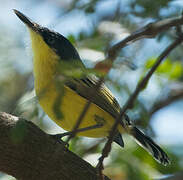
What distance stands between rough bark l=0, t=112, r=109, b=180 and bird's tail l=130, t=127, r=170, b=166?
0.94m

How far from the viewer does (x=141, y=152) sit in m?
4.27

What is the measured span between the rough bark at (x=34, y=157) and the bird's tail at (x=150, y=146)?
36.9 inches

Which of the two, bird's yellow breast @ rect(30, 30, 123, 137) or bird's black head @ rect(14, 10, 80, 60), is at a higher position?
bird's black head @ rect(14, 10, 80, 60)

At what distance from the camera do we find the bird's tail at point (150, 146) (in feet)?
12.7

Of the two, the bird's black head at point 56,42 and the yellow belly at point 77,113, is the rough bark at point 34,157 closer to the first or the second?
the yellow belly at point 77,113

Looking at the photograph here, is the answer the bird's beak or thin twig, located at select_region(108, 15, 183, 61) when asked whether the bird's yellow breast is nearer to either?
the bird's beak

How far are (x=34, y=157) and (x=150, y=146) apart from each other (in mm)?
1357

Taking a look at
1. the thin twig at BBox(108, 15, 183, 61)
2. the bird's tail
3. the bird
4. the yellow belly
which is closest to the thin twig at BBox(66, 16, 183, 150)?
the thin twig at BBox(108, 15, 183, 61)

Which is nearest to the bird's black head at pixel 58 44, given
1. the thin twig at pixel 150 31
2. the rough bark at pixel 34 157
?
the rough bark at pixel 34 157

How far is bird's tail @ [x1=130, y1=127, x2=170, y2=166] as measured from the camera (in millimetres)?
3859

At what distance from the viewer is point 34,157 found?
3.05 meters

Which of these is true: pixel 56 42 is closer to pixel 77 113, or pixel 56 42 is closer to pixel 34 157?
pixel 77 113

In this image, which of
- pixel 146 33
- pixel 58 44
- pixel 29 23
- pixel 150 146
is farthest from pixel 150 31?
pixel 58 44

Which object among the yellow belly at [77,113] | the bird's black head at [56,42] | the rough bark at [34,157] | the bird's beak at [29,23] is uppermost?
the bird's black head at [56,42]
